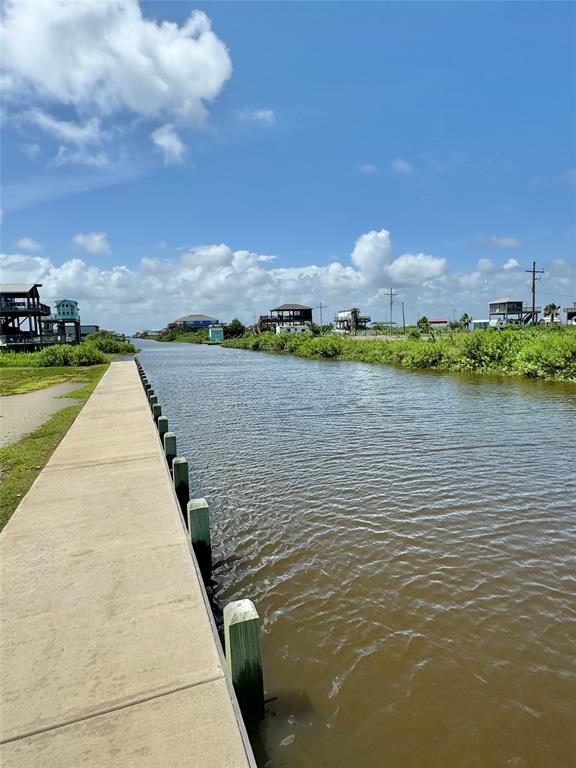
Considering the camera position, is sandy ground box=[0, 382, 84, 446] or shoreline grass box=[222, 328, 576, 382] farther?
shoreline grass box=[222, 328, 576, 382]

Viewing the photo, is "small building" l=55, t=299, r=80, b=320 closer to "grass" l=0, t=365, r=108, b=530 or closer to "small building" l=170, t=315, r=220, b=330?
"grass" l=0, t=365, r=108, b=530

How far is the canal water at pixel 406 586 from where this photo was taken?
3637 millimetres

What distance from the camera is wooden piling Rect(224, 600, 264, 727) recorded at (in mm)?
3223

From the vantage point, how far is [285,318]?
117 m

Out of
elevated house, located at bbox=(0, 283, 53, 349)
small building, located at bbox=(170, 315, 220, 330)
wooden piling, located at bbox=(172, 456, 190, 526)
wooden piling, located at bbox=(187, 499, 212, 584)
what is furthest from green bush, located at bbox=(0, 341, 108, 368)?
small building, located at bbox=(170, 315, 220, 330)

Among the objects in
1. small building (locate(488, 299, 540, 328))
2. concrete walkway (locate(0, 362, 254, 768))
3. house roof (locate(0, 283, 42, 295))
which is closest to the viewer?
concrete walkway (locate(0, 362, 254, 768))

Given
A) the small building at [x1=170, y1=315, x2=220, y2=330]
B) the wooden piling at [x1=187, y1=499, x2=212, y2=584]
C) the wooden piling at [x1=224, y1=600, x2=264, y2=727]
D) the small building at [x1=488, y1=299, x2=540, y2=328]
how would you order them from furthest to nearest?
the small building at [x1=170, y1=315, x2=220, y2=330], the small building at [x1=488, y1=299, x2=540, y2=328], the wooden piling at [x1=187, y1=499, x2=212, y2=584], the wooden piling at [x1=224, y1=600, x2=264, y2=727]

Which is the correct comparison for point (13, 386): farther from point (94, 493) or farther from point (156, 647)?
point (156, 647)

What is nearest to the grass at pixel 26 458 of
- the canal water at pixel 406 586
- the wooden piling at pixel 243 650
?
the canal water at pixel 406 586

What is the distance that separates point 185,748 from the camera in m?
2.64

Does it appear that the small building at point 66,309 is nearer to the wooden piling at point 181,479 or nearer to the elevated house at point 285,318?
the elevated house at point 285,318

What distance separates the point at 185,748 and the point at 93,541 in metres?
2.99

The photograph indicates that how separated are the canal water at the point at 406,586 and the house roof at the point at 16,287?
45282 millimetres

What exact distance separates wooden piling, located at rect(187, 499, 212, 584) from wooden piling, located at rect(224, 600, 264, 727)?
1.84m
